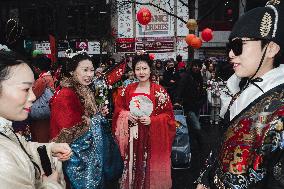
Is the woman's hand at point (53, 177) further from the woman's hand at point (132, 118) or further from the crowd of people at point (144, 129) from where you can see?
the woman's hand at point (132, 118)

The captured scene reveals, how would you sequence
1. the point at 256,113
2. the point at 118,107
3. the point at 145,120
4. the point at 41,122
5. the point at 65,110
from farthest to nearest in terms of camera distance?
the point at 41,122, the point at 118,107, the point at 145,120, the point at 65,110, the point at 256,113

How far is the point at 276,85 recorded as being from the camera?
6.43 ft

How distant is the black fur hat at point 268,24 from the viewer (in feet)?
6.38

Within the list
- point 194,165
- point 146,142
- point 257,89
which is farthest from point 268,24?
point 194,165

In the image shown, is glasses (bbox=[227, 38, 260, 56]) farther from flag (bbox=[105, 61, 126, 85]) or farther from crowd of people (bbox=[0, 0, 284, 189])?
flag (bbox=[105, 61, 126, 85])

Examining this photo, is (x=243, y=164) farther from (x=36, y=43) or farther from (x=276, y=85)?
(x=36, y=43)

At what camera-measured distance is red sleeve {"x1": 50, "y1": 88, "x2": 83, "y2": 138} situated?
3369 millimetres

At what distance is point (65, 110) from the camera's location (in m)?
3.38

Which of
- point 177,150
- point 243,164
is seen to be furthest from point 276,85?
point 177,150

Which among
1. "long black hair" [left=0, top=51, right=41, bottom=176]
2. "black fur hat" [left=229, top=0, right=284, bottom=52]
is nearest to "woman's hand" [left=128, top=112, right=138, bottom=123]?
"black fur hat" [left=229, top=0, right=284, bottom=52]

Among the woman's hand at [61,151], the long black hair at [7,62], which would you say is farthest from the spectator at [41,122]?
the long black hair at [7,62]

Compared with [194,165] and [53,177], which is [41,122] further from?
[53,177]

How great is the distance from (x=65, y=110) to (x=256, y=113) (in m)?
2.05

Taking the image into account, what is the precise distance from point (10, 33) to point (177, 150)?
3.42m
